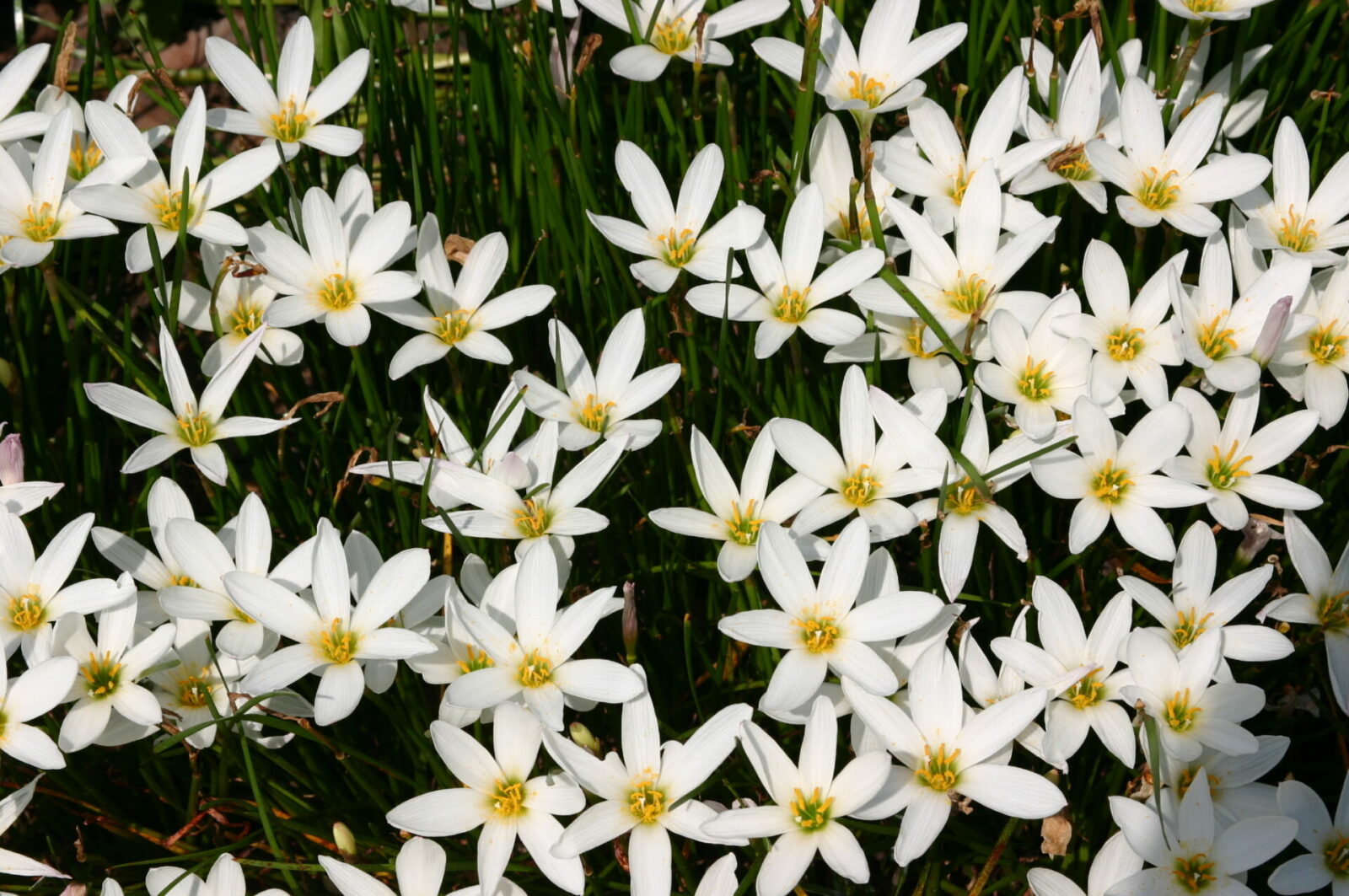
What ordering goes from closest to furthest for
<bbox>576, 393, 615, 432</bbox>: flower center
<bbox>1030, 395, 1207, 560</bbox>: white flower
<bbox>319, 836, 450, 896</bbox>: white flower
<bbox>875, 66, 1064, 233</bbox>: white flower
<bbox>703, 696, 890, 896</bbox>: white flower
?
<bbox>703, 696, 890, 896</bbox>: white flower → <bbox>319, 836, 450, 896</bbox>: white flower → <bbox>1030, 395, 1207, 560</bbox>: white flower → <bbox>576, 393, 615, 432</bbox>: flower center → <bbox>875, 66, 1064, 233</bbox>: white flower

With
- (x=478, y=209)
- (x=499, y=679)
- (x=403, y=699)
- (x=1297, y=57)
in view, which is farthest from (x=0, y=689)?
(x=1297, y=57)

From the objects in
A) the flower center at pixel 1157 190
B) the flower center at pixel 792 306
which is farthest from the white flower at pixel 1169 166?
the flower center at pixel 792 306

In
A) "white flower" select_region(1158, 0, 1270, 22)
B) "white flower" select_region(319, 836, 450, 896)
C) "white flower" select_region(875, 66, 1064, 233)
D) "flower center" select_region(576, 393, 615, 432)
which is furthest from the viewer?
"white flower" select_region(1158, 0, 1270, 22)

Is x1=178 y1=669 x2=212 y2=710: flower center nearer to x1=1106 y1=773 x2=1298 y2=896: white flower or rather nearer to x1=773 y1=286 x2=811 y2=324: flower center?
x1=773 y1=286 x2=811 y2=324: flower center

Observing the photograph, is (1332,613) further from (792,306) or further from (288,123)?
(288,123)

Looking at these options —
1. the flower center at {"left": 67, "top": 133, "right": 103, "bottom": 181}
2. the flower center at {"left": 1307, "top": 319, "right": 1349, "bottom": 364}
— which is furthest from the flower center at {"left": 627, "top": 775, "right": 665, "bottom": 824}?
the flower center at {"left": 67, "top": 133, "right": 103, "bottom": 181}

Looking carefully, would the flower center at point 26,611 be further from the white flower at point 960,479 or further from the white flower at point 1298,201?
the white flower at point 1298,201

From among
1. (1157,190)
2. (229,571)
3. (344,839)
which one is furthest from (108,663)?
(1157,190)

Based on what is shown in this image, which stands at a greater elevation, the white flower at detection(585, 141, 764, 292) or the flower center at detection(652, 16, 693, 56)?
the flower center at detection(652, 16, 693, 56)
